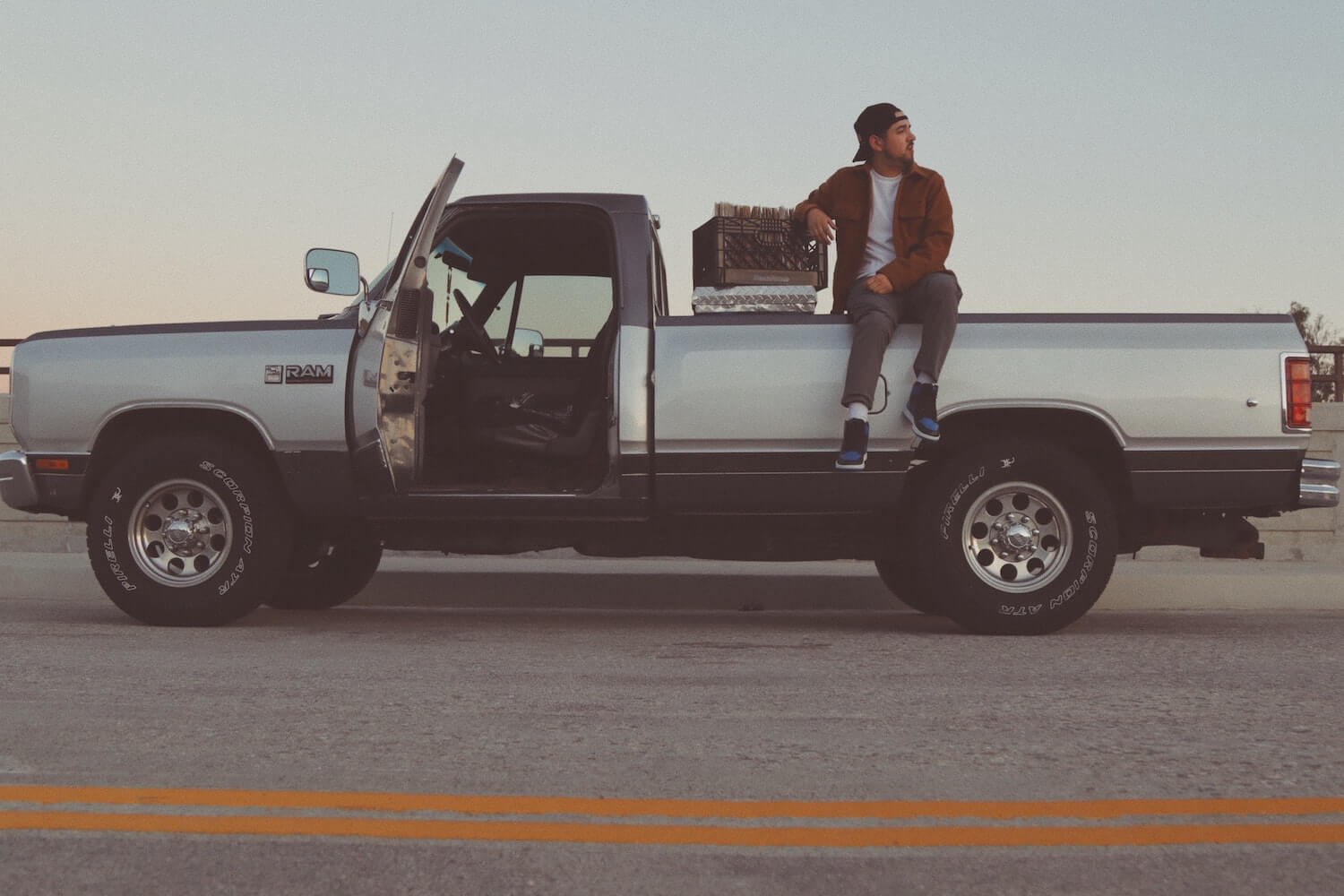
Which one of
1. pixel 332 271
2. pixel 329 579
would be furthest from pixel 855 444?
pixel 329 579

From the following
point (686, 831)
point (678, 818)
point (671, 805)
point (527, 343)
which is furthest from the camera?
point (527, 343)

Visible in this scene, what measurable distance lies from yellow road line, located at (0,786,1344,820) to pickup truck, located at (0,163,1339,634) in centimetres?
346

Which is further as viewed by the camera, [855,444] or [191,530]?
[191,530]

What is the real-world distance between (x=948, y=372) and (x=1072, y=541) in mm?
996

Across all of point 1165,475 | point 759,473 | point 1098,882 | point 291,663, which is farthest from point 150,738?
point 1165,475

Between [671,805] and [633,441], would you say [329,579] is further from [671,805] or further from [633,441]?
[671,805]

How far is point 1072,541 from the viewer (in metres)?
6.98

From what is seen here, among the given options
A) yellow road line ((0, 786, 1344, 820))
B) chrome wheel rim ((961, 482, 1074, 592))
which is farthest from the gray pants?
yellow road line ((0, 786, 1344, 820))

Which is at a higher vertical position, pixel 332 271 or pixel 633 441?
pixel 332 271

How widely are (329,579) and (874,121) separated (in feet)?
13.6

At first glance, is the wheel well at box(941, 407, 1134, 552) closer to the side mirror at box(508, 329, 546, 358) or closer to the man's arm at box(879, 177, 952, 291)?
the man's arm at box(879, 177, 952, 291)

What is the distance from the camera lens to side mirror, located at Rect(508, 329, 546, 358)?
793 centimetres

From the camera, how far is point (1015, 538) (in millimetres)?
7074

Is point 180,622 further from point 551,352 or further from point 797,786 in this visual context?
point 797,786
